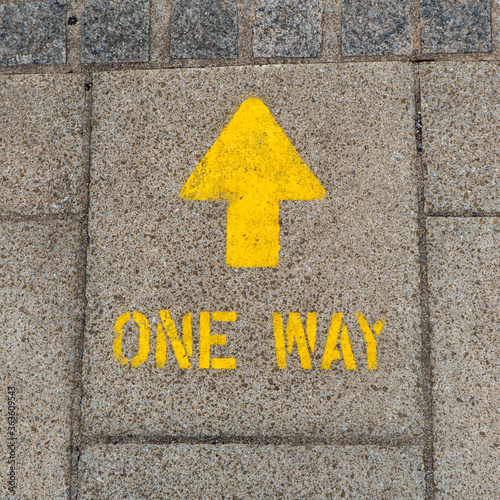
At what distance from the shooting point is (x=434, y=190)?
6.56 feet

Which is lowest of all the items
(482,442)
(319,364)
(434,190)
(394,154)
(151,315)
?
(482,442)

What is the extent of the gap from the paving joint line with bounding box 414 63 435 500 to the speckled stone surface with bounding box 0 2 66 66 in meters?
1.86

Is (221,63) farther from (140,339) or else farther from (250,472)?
(250,472)

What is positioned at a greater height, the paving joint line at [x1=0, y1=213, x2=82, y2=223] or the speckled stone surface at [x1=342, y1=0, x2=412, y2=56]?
the speckled stone surface at [x1=342, y1=0, x2=412, y2=56]

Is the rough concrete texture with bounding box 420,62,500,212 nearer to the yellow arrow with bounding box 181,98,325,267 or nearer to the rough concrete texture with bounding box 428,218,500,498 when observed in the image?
the rough concrete texture with bounding box 428,218,500,498

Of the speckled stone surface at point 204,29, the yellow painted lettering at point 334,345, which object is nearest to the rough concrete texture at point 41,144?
the speckled stone surface at point 204,29

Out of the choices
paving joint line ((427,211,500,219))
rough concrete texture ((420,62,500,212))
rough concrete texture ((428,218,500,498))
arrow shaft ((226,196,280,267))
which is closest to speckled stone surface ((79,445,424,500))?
rough concrete texture ((428,218,500,498))

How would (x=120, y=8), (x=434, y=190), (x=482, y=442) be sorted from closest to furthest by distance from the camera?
(x=482, y=442), (x=434, y=190), (x=120, y=8)

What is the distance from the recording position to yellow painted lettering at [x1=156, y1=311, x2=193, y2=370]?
76.7 inches

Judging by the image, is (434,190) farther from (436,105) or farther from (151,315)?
(151,315)

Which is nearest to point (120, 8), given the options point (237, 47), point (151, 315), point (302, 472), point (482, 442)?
point (237, 47)

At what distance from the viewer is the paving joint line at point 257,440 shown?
6.15 ft

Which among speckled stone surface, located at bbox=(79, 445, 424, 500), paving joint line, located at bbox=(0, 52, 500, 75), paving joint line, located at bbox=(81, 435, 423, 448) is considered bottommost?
speckled stone surface, located at bbox=(79, 445, 424, 500)

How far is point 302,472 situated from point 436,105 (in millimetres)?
1881
